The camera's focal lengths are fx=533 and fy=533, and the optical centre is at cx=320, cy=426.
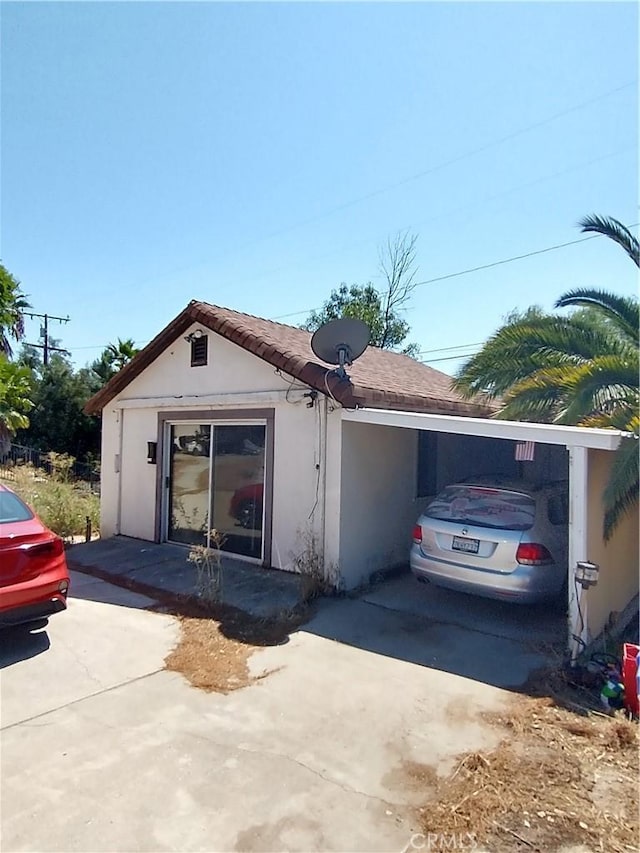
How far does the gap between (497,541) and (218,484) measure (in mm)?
4946

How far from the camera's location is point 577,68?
26.1 ft

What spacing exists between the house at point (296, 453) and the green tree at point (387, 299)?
18850 millimetres

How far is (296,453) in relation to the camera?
8008 millimetres

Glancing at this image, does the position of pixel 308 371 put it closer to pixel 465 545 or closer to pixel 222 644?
pixel 465 545

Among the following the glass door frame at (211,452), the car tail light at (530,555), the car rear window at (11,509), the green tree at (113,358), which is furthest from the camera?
the green tree at (113,358)

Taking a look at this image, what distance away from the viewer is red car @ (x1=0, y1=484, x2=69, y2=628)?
4984 millimetres

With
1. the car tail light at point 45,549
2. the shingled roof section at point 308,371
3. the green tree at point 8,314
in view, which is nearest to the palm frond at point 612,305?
the shingled roof section at point 308,371

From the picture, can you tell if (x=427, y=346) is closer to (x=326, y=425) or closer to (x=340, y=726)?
(x=326, y=425)

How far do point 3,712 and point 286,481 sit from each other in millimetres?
4636

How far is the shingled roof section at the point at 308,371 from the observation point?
742 centimetres

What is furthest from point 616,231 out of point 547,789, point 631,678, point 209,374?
point 547,789

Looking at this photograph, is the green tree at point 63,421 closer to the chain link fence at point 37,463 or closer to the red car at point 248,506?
the chain link fence at point 37,463

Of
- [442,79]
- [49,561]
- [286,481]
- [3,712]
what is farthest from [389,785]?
[442,79]

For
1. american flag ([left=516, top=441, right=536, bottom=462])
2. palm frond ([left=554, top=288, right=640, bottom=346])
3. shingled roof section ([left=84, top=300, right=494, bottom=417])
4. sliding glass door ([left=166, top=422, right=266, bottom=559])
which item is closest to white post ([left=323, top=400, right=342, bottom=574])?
shingled roof section ([left=84, top=300, right=494, bottom=417])
